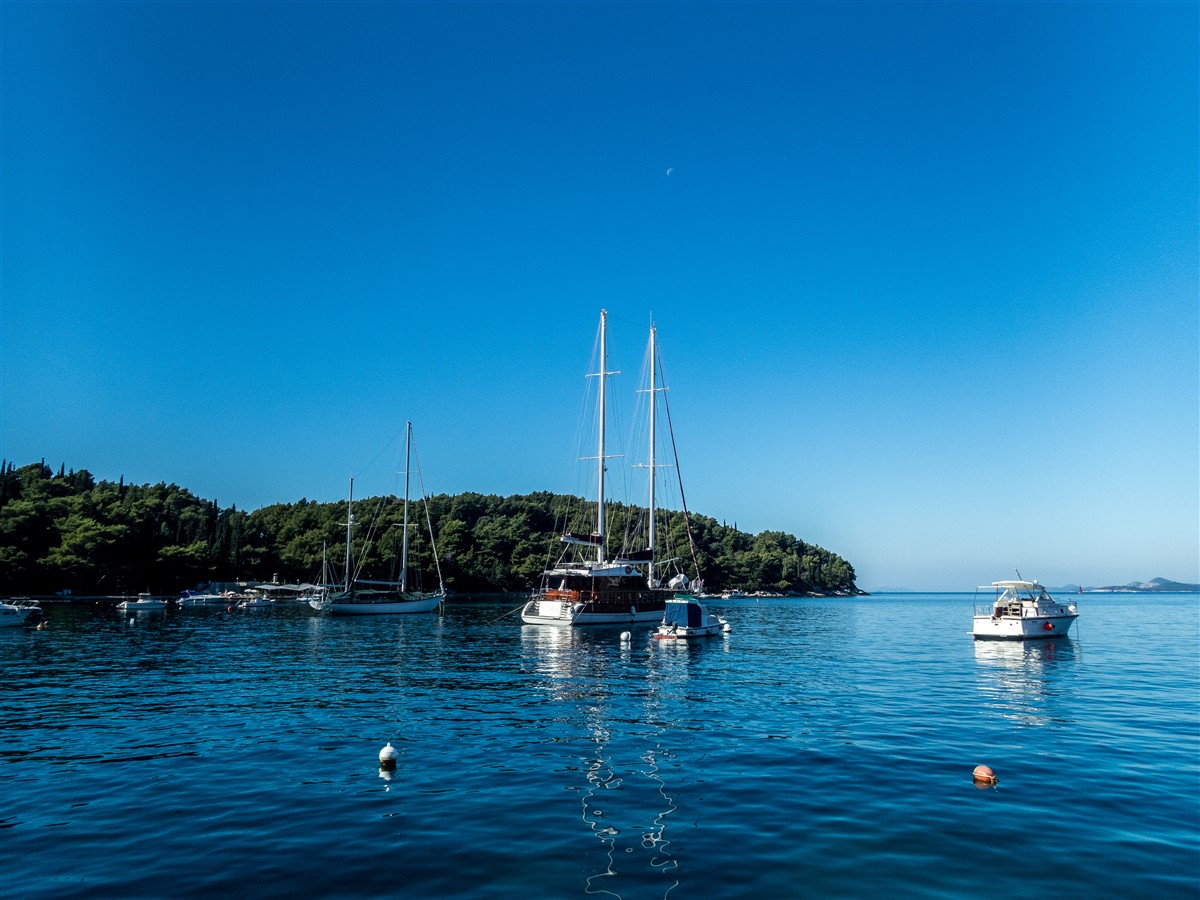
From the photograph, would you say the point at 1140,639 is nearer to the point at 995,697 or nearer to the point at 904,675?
the point at 904,675

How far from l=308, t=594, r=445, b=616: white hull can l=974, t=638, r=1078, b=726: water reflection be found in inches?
2619

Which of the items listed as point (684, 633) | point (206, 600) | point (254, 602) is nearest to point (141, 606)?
point (206, 600)

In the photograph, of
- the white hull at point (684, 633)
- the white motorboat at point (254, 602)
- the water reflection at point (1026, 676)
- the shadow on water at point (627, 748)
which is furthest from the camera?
the white motorboat at point (254, 602)

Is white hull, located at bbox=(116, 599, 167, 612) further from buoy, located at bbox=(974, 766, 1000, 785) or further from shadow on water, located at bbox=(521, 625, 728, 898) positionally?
buoy, located at bbox=(974, 766, 1000, 785)

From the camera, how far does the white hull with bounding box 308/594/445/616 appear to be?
9150cm

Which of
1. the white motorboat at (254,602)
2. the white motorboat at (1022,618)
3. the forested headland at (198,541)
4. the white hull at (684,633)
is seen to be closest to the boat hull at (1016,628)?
the white motorboat at (1022,618)

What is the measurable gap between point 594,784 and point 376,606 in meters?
82.2

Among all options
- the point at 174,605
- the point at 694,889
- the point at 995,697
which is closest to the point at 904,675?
the point at 995,697

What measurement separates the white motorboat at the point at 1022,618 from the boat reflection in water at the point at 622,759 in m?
29.5

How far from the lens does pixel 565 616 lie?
69.0 metres

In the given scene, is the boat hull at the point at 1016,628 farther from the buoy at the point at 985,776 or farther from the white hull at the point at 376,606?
the white hull at the point at 376,606

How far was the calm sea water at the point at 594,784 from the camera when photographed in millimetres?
12414

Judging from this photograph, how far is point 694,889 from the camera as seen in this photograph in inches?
460

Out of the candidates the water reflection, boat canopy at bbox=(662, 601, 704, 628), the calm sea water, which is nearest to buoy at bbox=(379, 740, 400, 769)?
the calm sea water
